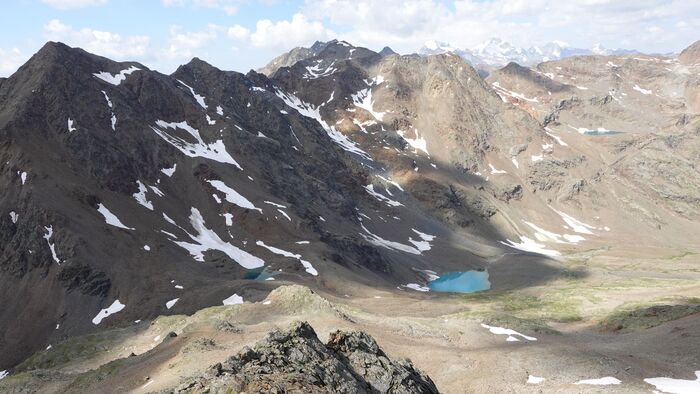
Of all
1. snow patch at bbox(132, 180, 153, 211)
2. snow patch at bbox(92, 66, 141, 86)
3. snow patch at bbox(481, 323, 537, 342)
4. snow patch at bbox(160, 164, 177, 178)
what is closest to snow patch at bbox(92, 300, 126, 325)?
snow patch at bbox(132, 180, 153, 211)

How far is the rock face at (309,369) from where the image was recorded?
69.3 ft

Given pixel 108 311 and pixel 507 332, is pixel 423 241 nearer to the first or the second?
pixel 108 311

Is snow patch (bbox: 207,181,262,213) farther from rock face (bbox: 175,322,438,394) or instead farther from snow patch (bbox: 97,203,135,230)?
rock face (bbox: 175,322,438,394)

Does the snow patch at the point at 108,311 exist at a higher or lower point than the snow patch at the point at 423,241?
higher

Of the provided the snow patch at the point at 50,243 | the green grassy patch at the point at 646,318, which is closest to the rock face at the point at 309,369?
the green grassy patch at the point at 646,318

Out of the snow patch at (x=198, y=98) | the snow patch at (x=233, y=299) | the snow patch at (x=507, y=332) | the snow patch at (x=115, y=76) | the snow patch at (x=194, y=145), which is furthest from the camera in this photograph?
the snow patch at (x=198, y=98)

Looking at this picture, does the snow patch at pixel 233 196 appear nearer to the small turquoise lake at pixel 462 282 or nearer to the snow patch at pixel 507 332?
the small turquoise lake at pixel 462 282

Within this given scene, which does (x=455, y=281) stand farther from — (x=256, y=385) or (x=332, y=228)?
(x=256, y=385)

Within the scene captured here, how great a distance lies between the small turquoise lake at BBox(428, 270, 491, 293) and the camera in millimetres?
155000

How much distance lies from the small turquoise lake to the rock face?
12663cm

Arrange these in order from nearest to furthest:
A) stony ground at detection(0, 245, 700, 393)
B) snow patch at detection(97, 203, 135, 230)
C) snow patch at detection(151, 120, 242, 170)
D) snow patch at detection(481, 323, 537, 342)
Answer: stony ground at detection(0, 245, 700, 393)
snow patch at detection(481, 323, 537, 342)
snow patch at detection(97, 203, 135, 230)
snow patch at detection(151, 120, 242, 170)

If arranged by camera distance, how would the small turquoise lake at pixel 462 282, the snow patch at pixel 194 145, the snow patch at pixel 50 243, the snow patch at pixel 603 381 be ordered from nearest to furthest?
the snow patch at pixel 603 381, the snow patch at pixel 50 243, the small turquoise lake at pixel 462 282, the snow patch at pixel 194 145

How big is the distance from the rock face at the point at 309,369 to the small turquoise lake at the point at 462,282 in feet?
415

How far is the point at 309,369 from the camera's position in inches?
911
